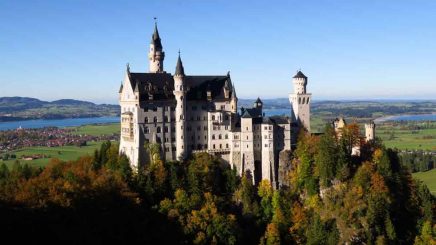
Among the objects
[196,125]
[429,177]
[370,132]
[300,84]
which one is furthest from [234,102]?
[429,177]

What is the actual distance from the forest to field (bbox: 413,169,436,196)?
194ft

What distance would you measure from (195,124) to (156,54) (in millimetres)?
16567

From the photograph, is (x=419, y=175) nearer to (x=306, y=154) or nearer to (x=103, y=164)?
(x=306, y=154)

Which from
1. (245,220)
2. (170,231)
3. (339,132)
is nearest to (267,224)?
(245,220)

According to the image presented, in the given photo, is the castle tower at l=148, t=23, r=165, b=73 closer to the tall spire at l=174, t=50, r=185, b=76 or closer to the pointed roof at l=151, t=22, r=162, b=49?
the pointed roof at l=151, t=22, r=162, b=49

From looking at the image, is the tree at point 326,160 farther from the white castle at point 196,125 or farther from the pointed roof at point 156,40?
the pointed roof at point 156,40

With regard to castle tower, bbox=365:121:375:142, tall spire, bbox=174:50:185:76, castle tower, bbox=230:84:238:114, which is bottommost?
castle tower, bbox=365:121:375:142

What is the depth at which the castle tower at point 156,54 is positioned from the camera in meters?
101

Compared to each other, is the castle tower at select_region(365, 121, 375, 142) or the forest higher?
the castle tower at select_region(365, 121, 375, 142)

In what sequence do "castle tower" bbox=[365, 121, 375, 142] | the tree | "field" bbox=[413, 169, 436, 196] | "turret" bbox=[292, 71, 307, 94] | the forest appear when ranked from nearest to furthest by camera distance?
the forest
the tree
"castle tower" bbox=[365, 121, 375, 142]
"turret" bbox=[292, 71, 307, 94]
"field" bbox=[413, 169, 436, 196]

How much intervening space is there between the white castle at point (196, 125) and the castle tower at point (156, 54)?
19.7 ft

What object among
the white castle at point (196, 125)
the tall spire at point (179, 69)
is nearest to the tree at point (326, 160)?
the white castle at point (196, 125)

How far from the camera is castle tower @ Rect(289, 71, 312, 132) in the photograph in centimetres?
10088

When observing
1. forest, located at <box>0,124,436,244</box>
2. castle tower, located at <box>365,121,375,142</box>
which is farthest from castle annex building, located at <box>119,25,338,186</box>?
castle tower, located at <box>365,121,375,142</box>
